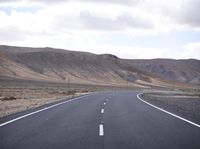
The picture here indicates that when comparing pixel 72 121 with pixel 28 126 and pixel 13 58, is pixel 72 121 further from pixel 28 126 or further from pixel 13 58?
Result: pixel 13 58

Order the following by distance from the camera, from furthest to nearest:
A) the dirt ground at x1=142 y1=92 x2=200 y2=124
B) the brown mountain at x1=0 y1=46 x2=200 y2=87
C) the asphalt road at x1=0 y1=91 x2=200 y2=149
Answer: the brown mountain at x1=0 y1=46 x2=200 y2=87 < the dirt ground at x1=142 y1=92 x2=200 y2=124 < the asphalt road at x1=0 y1=91 x2=200 y2=149

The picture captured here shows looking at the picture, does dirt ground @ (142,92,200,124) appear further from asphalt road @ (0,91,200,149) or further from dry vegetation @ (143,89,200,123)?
asphalt road @ (0,91,200,149)

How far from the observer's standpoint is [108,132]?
1382 cm

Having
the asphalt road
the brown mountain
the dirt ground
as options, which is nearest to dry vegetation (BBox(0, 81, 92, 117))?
the asphalt road

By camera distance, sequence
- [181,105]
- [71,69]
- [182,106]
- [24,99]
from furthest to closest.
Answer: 1. [71,69]
2. [24,99]
3. [181,105]
4. [182,106]

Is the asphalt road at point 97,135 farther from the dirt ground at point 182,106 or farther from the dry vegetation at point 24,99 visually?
the dry vegetation at point 24,99

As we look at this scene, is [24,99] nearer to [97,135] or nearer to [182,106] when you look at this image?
[182,106]

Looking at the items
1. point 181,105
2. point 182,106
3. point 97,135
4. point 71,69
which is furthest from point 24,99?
point 71,69

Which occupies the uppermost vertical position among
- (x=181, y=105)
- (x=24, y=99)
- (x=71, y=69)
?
(x=71, y=69)

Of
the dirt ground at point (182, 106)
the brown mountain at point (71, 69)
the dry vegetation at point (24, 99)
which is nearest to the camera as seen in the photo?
the dirt ground at point (182, 106)

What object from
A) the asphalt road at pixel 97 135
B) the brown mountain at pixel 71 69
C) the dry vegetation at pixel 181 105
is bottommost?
the dry vegetation at pixel 181 105

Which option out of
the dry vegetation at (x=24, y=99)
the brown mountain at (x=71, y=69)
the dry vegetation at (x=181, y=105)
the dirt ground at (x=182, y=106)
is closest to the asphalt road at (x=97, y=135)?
the dirt ground at (x=182, y=106)

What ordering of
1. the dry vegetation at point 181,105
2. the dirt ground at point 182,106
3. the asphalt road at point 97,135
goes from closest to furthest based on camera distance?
the asphalt road at point 97,135 < the dirt ground at point 182,106 < the dry vegetation at point 181,105

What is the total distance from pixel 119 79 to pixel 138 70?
87.1ft
